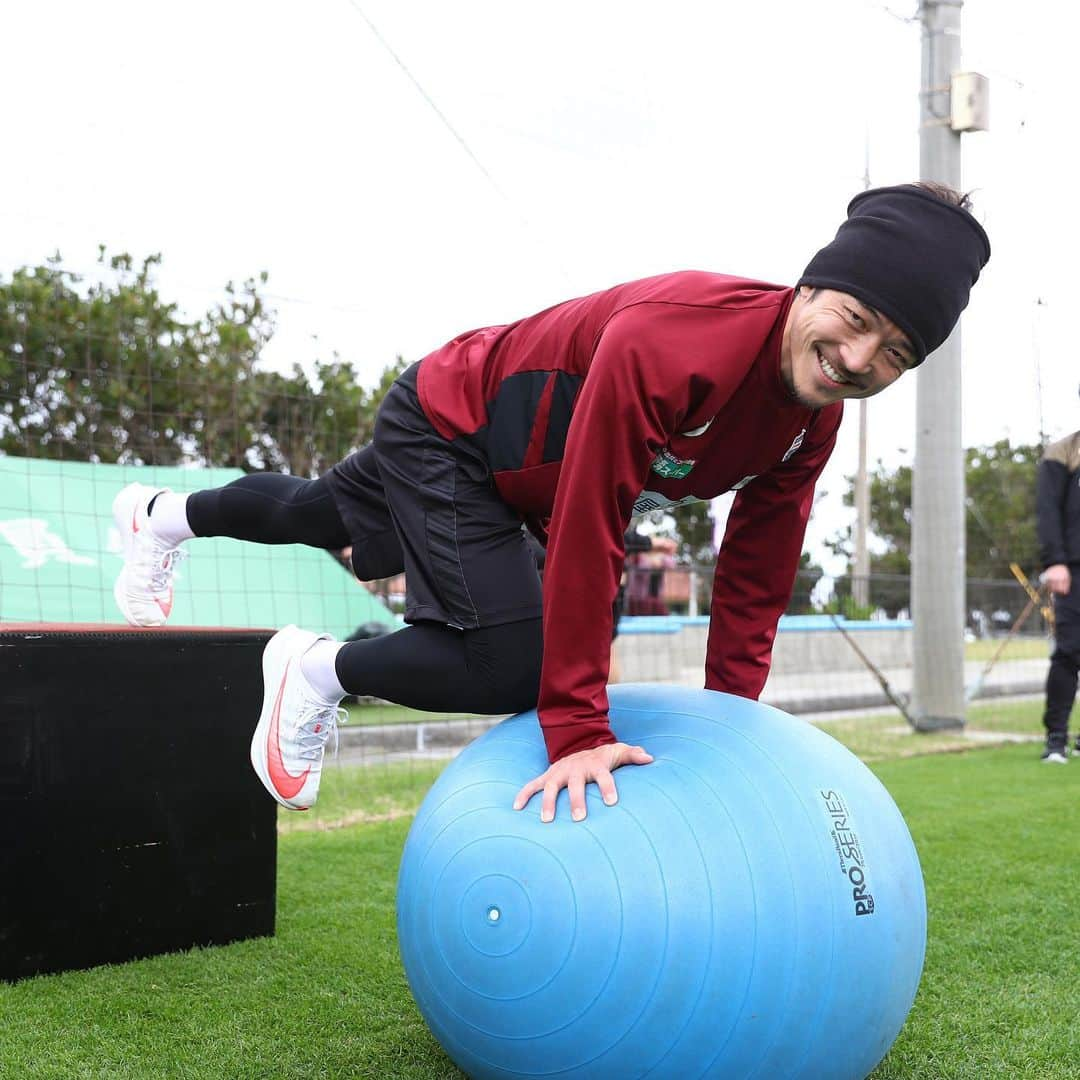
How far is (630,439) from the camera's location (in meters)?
1.99

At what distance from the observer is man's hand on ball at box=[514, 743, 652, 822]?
1.87 m

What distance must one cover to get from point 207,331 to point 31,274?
123cm

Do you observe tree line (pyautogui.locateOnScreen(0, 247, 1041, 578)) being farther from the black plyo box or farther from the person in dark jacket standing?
the black plyo box

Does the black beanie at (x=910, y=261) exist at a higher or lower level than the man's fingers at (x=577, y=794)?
higher

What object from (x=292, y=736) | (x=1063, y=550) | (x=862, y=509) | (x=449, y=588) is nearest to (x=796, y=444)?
(x=449, y=588)

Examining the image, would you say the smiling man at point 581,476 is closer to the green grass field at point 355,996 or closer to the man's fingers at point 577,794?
the man's fingers at point 577,794

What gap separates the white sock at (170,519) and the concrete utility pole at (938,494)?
5942 mm

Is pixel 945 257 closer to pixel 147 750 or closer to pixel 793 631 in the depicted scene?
pixel 147 750

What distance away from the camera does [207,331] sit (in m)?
8.23

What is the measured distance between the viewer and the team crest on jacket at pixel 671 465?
2.23 metres

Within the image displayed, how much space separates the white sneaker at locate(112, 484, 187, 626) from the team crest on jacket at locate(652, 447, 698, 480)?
1571 millimetres

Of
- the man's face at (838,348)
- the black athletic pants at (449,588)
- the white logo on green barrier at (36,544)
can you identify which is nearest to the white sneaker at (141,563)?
the black athletic pants at (449,588)

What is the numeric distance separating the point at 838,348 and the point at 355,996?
5.76 ft

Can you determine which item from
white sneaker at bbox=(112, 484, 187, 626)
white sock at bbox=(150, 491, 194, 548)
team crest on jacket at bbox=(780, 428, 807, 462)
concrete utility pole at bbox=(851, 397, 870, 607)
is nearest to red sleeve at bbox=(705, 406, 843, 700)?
team crest on jacket at bbox=(780, 428, 807, 462)
